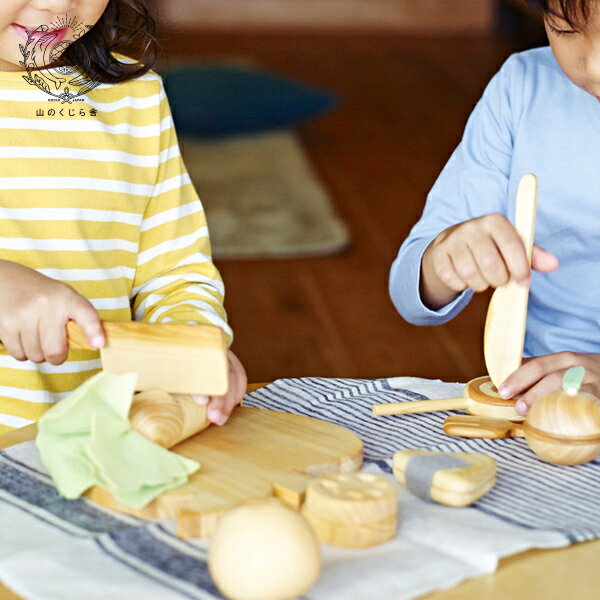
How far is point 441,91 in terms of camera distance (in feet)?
16.0

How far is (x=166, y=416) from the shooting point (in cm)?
71

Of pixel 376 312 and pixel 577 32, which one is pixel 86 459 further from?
pixel 376 312

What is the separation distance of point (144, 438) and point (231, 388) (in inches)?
5.4

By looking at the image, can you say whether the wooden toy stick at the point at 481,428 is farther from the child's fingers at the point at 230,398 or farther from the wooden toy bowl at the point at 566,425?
the child's fingers at the point at 230,398

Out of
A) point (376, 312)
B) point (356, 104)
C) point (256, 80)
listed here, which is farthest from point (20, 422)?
point (356, 104)

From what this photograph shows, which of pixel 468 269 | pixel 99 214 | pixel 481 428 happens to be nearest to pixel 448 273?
pixel 468 269

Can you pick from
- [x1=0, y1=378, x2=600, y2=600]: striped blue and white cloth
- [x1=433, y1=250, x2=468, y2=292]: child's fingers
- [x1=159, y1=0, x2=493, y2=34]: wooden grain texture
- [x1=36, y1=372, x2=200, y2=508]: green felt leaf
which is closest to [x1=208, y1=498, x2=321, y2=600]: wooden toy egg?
[x1=0, y1=378, x2=600, y2=600]: striped blue and white cloth

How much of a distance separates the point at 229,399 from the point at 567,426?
250 millimetres

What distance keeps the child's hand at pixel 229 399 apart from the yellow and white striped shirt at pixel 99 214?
14 centimetres

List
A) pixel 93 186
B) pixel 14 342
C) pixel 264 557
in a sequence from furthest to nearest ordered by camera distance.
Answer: pixel 93 186, pixel 14 342, pixel 264 557

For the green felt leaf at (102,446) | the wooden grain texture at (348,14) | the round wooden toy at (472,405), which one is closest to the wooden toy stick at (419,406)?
the round wooden toy at (472,405)

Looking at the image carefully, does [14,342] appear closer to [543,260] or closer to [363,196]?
[543,260]

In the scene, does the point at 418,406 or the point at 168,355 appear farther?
the point at 418,406

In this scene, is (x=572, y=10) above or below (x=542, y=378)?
above
